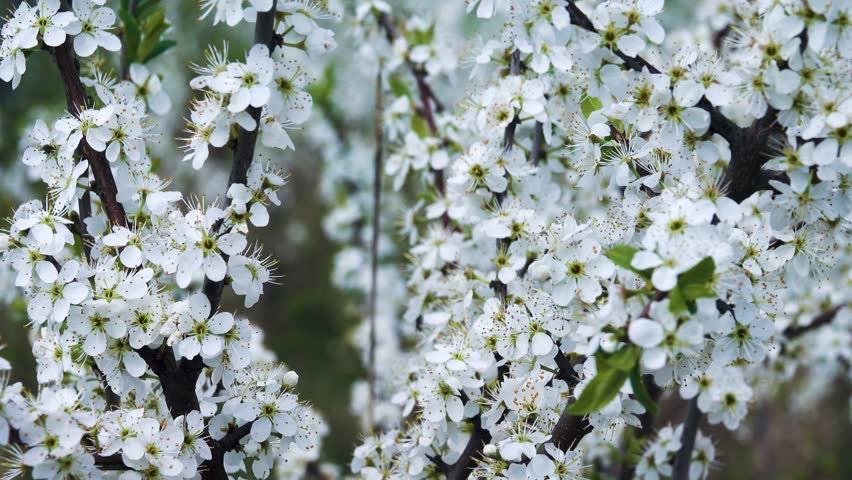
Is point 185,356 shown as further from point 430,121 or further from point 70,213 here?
point 430,121

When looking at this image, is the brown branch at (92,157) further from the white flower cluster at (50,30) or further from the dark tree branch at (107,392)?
the dark tree branch at (107,392)

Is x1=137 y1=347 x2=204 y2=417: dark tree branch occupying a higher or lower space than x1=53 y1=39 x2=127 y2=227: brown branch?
lower

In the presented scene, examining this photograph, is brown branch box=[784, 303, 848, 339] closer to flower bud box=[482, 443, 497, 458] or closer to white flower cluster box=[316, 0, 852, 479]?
white flower cluster box=[316, 0, 852, 479]

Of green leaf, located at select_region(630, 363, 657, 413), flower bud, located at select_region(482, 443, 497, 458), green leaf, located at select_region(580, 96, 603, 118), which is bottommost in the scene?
flower bud, located at select_region(482, 443, 497, 458)

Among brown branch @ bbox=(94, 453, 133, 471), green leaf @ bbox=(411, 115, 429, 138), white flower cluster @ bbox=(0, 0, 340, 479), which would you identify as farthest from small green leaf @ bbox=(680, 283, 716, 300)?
green leaf @ bbox=(411, 115, 429, 138)

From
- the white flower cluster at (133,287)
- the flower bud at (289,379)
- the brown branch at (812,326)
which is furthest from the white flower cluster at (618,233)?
the brown branch at (812,326)

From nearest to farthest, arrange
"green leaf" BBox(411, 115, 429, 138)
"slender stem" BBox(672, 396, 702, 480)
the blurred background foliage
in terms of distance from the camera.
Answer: "slender stem" BBox(672, 396, 702, 480), "green leaf" BBox(411, 115, 429, 138), the blurred background foliage

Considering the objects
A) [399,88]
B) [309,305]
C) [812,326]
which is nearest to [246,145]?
[399,88]
